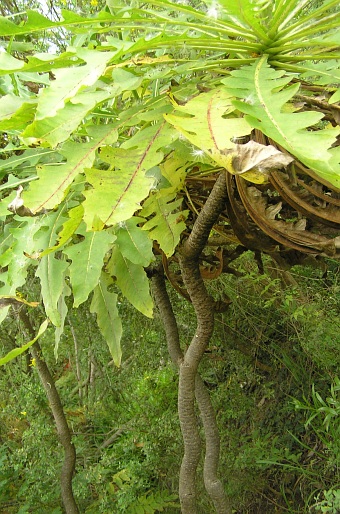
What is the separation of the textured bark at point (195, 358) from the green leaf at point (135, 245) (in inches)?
4.0

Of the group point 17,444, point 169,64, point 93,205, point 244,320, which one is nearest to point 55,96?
point 93,205

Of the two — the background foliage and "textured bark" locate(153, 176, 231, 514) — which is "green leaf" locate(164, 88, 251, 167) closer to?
the background foliage

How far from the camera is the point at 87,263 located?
2.27 feet

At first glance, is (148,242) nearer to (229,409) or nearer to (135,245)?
→ (135,245)

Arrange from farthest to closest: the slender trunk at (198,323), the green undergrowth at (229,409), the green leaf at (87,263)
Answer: the green undergrowth at (229,409) → the slender trunk at (198,323) → the green leaf at (87,263)

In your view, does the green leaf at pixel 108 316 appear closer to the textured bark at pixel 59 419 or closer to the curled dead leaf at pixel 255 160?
the curled dead leaf at pixel 255 160

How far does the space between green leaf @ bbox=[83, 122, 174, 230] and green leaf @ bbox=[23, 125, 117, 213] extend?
Result: 0.08 feet

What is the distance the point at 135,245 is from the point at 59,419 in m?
1.59

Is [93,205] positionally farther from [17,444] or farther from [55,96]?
[17,444]

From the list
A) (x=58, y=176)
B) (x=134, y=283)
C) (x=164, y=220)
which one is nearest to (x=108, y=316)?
(x=134, y=283)

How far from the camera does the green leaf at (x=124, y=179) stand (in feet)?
1.68

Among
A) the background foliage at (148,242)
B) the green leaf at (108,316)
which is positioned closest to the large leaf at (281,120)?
the background foliage at (148,242)

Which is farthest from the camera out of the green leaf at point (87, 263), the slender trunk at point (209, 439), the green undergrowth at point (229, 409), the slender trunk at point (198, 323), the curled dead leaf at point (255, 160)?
the green undergrowth at point (229, 409)

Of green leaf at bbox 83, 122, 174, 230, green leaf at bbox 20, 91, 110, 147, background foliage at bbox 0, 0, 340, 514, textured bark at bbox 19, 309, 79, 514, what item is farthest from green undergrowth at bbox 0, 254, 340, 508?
green leaf at bbox 20, 91, 110, 147
